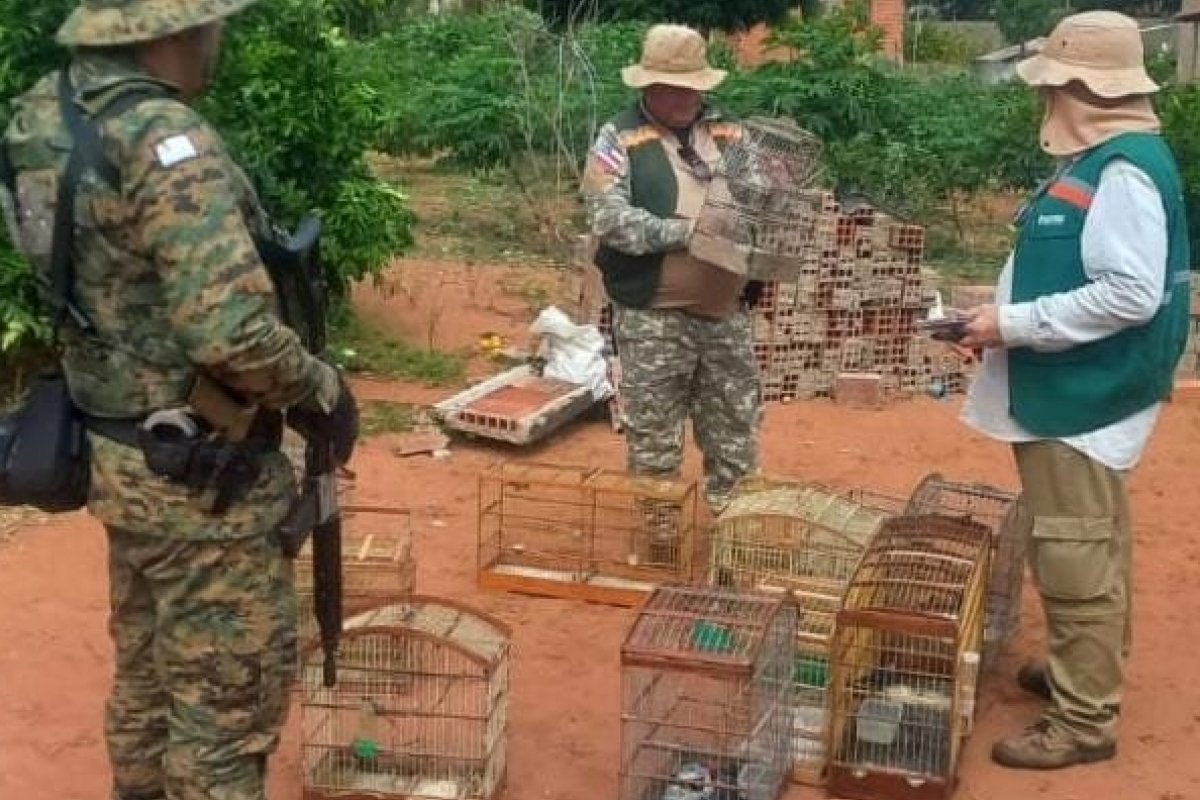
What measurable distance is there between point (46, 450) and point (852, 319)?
6175 mm

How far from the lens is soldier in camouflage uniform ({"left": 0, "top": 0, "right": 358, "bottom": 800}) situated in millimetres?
3533

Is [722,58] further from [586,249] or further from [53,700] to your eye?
[53,700]

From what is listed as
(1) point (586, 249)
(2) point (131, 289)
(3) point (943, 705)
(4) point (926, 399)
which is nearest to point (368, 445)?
(1) point (586, 249)

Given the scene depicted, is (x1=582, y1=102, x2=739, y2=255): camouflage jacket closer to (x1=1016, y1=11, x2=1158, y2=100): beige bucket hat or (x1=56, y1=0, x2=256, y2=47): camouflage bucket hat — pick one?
(x1=1016, y1=11, x2=1158, y2=100): beige bucket hat

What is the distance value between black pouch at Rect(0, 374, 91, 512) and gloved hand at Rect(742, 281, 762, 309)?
3.17m

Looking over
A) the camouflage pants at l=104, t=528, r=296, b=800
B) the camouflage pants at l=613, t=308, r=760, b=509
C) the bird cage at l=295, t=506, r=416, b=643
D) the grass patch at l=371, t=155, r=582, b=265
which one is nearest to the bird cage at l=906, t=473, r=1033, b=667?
the camouflage pants at l=613, t=308, r=760, b=509

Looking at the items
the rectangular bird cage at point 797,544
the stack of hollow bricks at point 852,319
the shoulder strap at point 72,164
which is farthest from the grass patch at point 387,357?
the shoulder strap at point 72,164

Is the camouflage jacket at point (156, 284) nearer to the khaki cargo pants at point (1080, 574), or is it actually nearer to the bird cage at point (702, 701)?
the bird cage at point (702, 701)

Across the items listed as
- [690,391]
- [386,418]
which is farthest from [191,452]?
[386,418]

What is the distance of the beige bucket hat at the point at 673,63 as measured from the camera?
20.2 feet

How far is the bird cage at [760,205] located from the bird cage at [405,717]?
1.87 metres

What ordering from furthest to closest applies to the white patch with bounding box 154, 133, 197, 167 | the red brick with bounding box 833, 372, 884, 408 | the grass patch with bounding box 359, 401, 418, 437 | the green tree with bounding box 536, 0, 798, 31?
the green tree with bounding box 536, 0, 798, 31 < the red brick with bounding box 833, 372, 884, 408 < the grass patch with bounding box 359, 401, 418, 437 < the white patch with bounding box 154, 133, 197, 167

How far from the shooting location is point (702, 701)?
15.5ft

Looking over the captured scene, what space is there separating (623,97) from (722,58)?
3.34m
